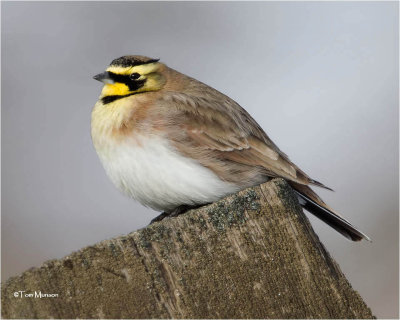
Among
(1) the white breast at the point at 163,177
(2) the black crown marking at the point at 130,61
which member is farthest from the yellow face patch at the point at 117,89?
(1) the white breast at the point at 163,177

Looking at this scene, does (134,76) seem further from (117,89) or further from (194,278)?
(194,278)

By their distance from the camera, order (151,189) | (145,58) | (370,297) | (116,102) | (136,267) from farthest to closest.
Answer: (370,297), (145,58), (116,102), (151,189), (136,267)

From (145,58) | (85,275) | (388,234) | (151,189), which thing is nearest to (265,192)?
(85,275)

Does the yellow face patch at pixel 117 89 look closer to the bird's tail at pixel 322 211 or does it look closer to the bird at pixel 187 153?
the bird at pixel 187 153

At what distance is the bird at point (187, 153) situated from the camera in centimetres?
525

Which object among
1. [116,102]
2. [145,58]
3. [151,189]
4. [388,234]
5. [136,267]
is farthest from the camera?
[388,234]

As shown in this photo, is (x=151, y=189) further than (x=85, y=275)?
Yes

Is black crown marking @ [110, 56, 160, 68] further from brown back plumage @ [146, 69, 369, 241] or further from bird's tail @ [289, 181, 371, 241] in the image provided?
bird's tail @ [289, 181, 371, 241]

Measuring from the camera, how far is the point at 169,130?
5.45 metres

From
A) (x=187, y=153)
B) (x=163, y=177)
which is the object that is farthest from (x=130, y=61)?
(x=163, y=177)

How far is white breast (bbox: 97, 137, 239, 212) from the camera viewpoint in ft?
17.1

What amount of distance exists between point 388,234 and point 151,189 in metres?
5.07

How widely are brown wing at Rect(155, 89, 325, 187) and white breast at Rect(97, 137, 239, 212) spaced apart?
9 centimetres

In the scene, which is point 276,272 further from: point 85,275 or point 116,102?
point 116,102
